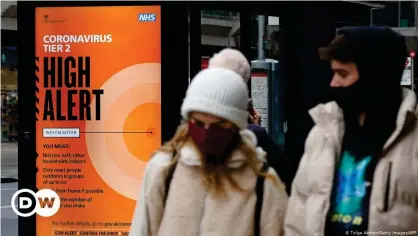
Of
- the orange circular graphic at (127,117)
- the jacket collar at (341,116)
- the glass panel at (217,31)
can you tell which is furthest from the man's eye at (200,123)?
the glass panel at (217,31)

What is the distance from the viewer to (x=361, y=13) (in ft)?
23.9

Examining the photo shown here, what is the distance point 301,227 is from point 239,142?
40 cm

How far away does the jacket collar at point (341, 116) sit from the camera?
2.39 metres

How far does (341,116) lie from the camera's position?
254cm

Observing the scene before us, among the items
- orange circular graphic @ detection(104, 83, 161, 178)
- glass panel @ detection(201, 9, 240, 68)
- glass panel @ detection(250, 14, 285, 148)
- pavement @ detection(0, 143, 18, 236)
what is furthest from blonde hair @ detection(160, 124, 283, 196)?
pavement @ detection(0, 143, 18, 236)

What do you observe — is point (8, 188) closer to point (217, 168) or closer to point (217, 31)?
point (217, 31)

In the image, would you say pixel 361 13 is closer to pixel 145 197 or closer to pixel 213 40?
pixel 213 40

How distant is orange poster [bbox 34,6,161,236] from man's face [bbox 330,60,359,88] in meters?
3.39

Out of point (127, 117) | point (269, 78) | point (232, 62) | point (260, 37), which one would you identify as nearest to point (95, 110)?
point (127, 117)

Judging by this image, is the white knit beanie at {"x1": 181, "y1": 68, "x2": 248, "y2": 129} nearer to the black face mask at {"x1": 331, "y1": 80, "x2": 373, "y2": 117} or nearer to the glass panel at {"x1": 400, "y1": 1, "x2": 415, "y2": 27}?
the black face mask at {"x1": 331, "y1": 80, "x2": 373, "y2": 117}

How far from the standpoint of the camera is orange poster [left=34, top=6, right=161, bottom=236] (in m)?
5.86

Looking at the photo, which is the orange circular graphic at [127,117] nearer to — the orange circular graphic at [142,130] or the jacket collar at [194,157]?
the orange circular graphic at [142,130]

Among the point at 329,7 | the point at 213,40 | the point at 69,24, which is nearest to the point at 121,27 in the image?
the point at 69,24

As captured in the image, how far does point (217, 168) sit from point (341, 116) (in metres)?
0.47
